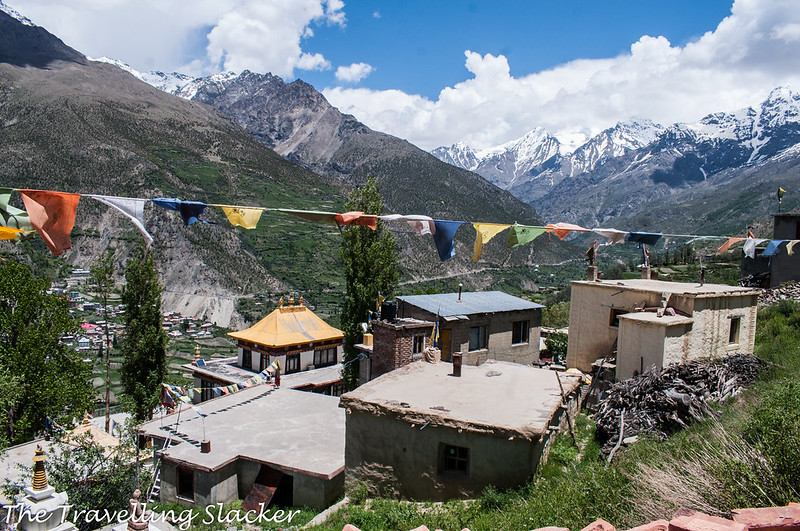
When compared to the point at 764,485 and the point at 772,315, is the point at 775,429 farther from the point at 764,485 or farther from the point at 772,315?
the point at 772,315

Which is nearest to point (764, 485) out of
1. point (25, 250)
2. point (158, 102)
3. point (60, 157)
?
point (25, 250)

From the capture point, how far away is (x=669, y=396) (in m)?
12.2

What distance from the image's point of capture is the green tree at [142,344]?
87.1 ft

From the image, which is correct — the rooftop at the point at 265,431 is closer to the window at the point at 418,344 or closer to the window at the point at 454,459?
the window at the point at 418,344

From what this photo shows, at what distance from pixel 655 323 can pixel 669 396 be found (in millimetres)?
3825

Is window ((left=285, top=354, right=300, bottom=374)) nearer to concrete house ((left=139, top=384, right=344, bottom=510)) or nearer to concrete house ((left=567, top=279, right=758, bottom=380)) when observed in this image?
concrete house ((left=139, top=384, right=344, bottom=510))

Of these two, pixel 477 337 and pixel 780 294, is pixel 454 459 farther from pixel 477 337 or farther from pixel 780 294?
pixel 780 294

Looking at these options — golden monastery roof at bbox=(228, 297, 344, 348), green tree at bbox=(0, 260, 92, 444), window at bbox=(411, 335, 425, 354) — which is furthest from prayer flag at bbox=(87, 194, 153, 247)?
golden monastery roof at bbox=(228, 297, 344, 348)

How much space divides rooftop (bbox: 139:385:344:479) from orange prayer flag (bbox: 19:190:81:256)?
726cm

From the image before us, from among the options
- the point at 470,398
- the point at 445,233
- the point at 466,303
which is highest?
the point at 445,233

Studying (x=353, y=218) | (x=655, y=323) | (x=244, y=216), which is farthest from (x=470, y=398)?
(x=655, y=323)

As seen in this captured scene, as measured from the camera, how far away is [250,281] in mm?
98000

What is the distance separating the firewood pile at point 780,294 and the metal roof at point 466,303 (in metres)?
10.5

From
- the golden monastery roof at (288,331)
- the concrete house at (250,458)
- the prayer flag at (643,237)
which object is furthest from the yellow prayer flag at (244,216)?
the golden monastery roof at (288,331)
